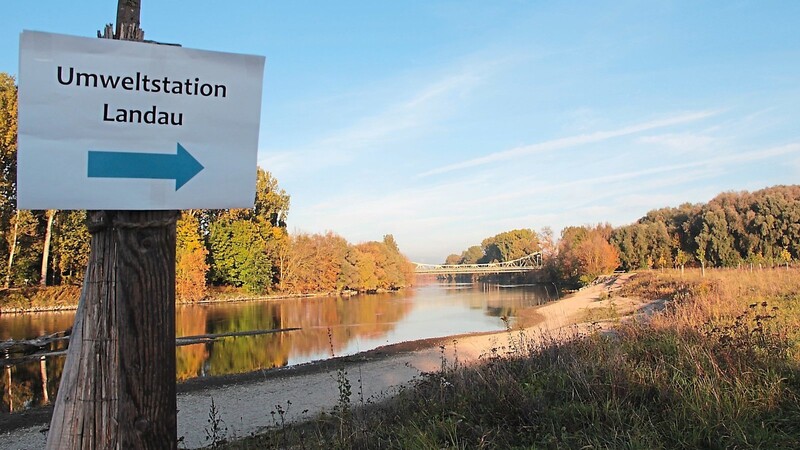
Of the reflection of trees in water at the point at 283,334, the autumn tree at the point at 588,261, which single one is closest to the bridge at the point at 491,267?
the autumn tree at the point at 588,261

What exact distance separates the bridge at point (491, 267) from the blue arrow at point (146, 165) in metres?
79.9

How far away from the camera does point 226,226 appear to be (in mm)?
51875

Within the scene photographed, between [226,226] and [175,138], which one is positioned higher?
[226,226]

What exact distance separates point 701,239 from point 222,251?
→ 47.7 meters

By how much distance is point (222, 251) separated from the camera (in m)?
50.9

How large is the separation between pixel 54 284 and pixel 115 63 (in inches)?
1809

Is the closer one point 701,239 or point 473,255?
point 701,239

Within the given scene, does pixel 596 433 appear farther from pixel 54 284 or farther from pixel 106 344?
pixel 54 284

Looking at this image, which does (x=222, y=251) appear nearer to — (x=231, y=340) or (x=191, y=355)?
(x=231, y=340)

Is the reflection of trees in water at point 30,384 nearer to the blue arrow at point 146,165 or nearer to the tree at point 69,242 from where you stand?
the blue arrow at point 146,165

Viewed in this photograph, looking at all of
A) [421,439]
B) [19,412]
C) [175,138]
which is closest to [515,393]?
[421,439]

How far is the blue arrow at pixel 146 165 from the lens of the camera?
139 centimetres

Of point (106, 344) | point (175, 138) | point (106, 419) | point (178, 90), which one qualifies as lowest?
point (106, 419)

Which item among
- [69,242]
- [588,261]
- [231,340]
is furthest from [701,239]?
[69,242]
